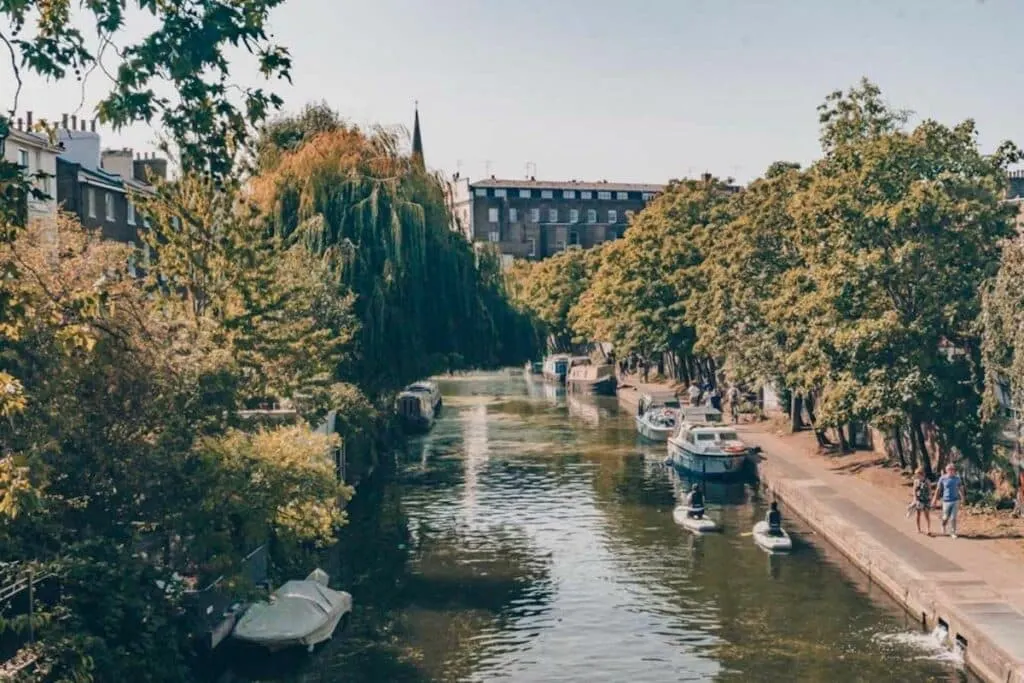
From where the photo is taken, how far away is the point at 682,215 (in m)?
94.8

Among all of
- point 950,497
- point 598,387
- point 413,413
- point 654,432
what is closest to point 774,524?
point 950,497

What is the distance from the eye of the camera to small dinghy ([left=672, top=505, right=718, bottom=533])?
146 ft

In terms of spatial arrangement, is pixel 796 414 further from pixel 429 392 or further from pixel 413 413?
pixel 429 392

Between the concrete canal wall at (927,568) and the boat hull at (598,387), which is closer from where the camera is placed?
the concrete canal wall at (927,568)

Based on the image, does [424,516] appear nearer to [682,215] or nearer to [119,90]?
[119,90]

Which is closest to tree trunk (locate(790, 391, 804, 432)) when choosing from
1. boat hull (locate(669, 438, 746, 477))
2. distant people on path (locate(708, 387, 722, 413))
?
boat hull (locate(669, 438, 746, 477))

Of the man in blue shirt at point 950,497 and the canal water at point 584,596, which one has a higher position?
the man in blue shirt at point 950,497

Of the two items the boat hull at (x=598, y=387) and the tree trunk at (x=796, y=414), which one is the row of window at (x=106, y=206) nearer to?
the tree trunk at (x=796, y=414)

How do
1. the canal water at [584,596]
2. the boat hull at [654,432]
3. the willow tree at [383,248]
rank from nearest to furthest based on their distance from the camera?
the canal water at [584,596] → the willow tree at [383,248] → the boat hull at [654,432]

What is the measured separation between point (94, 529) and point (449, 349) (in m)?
29.6

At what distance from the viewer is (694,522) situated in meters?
45.0

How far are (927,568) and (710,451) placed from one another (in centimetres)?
2267

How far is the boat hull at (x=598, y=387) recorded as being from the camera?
110500 millimetres

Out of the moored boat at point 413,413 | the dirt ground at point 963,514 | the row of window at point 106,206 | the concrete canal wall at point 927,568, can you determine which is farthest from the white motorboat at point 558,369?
the concrete canal wall at point 927,568
